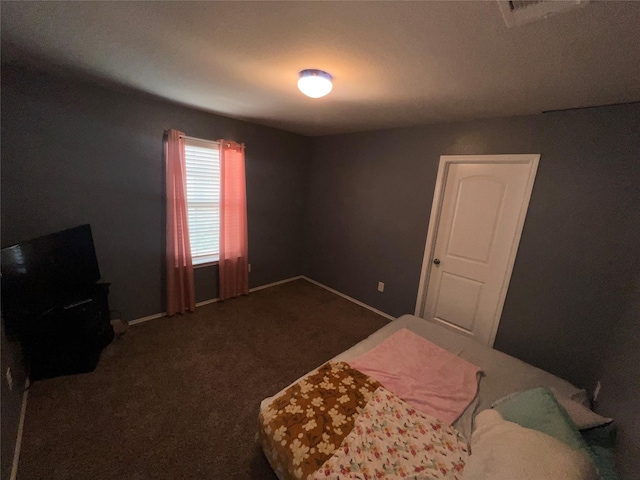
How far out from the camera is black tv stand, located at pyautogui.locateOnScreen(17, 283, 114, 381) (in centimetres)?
179

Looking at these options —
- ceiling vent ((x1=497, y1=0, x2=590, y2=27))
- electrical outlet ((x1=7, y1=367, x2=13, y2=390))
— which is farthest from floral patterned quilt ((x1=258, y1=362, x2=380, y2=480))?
ceiling vent ((x1=497, y1=0, x2=590, y2=27))

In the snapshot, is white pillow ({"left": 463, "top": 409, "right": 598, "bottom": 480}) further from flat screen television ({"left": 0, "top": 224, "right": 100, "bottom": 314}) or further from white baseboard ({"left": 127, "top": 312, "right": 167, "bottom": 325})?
white baseboard ({"left": 127, "top": 312, "right": 167, "bottom": 325})

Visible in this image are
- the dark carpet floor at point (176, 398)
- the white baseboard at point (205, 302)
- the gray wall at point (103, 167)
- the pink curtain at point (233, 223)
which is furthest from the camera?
the pink curtain at point (233, 223)

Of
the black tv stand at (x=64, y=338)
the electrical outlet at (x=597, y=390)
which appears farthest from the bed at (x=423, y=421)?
the black tv stand at (x=64, y=338)

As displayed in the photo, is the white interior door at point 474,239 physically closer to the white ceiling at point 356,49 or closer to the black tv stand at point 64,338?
the white ceiling at point 356,49

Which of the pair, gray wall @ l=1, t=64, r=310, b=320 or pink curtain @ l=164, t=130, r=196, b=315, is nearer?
gray wall @ l=1, t=64, r=310, b=320

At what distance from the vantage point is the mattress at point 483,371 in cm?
145

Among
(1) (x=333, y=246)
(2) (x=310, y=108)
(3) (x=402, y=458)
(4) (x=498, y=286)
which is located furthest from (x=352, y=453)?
(1) (x=333, y=246)

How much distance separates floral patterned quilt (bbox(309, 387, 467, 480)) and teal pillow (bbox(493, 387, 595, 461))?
304 millimetres

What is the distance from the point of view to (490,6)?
94 centimetres

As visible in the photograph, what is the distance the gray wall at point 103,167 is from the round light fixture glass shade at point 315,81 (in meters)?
1.71

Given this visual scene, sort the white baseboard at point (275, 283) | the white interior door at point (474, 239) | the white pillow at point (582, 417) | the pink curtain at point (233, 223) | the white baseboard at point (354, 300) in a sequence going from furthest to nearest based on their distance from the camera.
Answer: the white baseboard at point (275, 283) < the white baseboard at point (354, 300) < the pink curtain at point (233, 223) < the white interior door at point (474, 239) < the white pillow at point (582, 417)

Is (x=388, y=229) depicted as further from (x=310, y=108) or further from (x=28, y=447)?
(x=28, y=447)

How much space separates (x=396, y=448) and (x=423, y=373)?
62 cm
